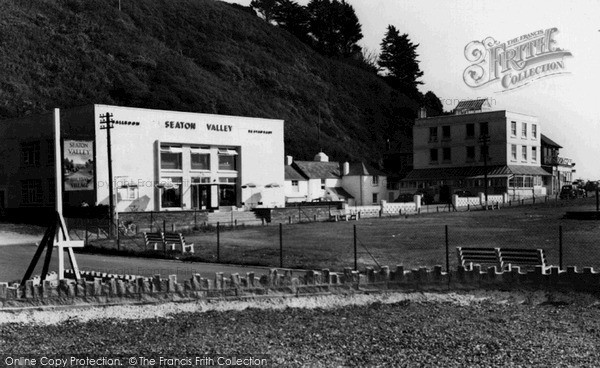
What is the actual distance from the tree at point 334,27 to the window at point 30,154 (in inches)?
4979

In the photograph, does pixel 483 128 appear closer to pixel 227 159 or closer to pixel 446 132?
pixel 446 132

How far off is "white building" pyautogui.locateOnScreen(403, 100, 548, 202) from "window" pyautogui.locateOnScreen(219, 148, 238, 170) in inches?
1116

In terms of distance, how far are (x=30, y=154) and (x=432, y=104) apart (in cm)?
11585

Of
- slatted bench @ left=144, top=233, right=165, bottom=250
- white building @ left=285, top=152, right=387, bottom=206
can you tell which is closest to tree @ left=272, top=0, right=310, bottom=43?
white building @ left=285, top=152, right=387, bottom=206

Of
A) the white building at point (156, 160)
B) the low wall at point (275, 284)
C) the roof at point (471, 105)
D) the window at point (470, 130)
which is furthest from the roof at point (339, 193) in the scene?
the low wall at point (275, 284)

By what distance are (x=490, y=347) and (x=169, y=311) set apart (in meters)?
6.68

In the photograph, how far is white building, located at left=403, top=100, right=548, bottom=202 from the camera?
8312 cm

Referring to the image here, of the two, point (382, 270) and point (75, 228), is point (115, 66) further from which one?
point (382, 270)

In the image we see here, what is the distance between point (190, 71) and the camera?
420 ft

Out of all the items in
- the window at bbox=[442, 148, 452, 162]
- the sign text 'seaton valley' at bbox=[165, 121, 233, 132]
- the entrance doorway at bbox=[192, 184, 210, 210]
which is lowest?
the entrance doorway at bbox=[192, 184, 210, 210]

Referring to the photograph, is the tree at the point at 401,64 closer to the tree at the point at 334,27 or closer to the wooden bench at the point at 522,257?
the tree at the point at 334,27

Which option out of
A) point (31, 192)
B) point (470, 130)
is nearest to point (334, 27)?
point (470, 130)

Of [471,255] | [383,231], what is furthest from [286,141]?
[471,255]

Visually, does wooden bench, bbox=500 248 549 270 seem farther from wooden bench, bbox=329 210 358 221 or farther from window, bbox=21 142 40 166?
window, bbox=21 142 40 166
